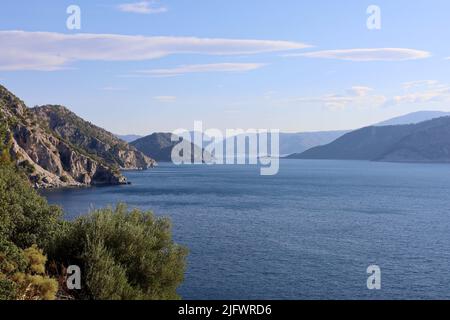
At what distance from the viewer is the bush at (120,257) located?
2331cm

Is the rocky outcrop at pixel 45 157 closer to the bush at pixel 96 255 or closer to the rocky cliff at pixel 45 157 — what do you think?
the rocky cliff at pixel 45 157

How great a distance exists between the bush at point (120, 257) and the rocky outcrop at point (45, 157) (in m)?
138

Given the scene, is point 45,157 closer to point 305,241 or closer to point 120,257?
point 305,241

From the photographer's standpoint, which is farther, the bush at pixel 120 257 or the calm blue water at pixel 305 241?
the calm blue water at pixel 305 241

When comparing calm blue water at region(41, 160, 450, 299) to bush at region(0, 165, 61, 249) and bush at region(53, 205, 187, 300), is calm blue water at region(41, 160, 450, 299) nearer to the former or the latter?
bush at region(53, 205, 187, 300)

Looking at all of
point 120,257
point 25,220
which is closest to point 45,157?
point 25,220

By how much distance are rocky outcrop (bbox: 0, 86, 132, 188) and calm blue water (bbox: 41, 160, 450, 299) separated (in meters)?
27.2

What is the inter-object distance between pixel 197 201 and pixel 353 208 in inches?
1553

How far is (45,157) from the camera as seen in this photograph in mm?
173000

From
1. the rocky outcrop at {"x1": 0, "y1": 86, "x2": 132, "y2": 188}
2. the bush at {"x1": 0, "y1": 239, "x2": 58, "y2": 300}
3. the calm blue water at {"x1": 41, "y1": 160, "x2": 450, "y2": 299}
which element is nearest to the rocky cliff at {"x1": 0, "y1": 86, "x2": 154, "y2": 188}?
the rocky outcrop at {"x1": 0, "y1": 86, "x2": 132, "y2": 188}

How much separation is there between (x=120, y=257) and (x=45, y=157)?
522 ft

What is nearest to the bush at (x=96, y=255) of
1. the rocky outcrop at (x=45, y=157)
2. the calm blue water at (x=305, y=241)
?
the calm blue water at (x=305, y=241)
